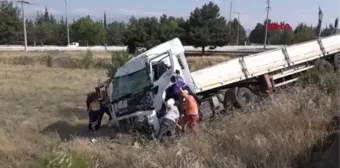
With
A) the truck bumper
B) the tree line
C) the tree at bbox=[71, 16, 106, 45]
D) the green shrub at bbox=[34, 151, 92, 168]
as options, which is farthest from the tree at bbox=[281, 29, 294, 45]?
the green shrub at bbox=[34, 151, 92, 168]

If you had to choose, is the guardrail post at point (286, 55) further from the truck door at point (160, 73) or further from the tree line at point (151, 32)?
the tree line at point (151, 32)

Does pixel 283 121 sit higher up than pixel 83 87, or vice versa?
pixel 283 121

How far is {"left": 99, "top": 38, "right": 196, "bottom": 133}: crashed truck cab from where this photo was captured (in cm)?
1088

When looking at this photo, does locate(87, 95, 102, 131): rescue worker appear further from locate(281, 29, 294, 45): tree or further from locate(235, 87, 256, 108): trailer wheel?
locate(281, 29, 294, 45): tree

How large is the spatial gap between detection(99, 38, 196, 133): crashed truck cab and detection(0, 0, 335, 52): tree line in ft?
79.0

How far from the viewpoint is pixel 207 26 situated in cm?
5947

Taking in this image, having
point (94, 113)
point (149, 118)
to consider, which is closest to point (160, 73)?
point (149, 118)

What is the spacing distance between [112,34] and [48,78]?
289ft

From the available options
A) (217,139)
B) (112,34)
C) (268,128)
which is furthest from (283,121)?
(112,34)

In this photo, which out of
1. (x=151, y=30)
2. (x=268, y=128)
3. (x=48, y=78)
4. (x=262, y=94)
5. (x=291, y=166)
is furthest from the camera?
(x=151, y=30)

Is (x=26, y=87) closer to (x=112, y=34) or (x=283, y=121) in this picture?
(x=283, y=121)

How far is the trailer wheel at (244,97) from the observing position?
12438 mm

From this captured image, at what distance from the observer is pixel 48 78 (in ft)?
101

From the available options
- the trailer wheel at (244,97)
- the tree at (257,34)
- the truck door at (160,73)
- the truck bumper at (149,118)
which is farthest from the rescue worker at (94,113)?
the tree at (257,34)
